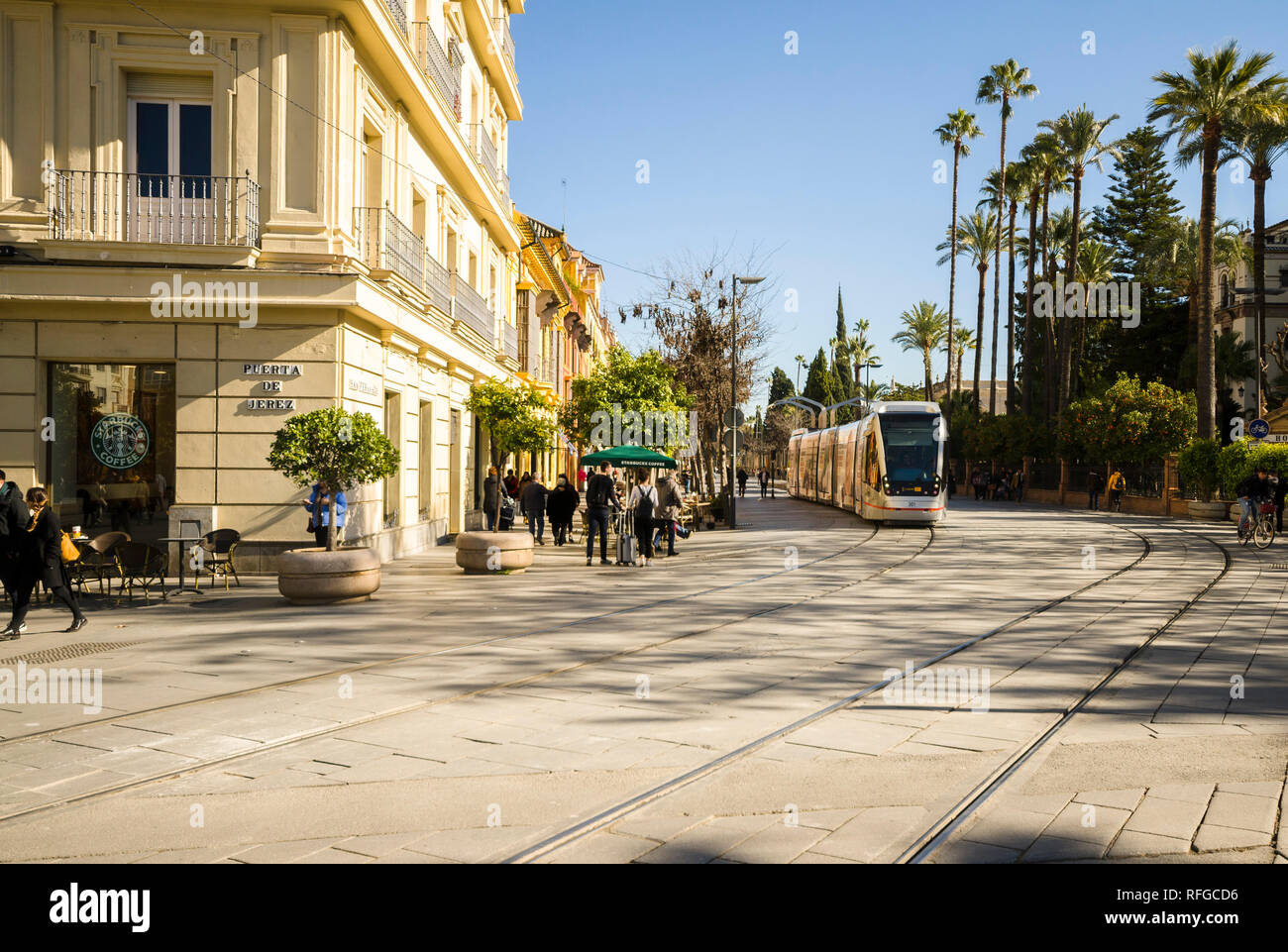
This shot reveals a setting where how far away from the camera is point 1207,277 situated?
3444 cm

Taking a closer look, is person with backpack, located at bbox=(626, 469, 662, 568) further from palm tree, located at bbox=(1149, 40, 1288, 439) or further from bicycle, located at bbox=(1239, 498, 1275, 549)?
palm tree, located at bbox=(1149, 40, 1288, 439)

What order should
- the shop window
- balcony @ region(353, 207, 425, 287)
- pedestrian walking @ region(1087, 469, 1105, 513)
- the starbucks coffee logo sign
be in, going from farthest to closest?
pedestrian walking @ region(1087, 469, 1105, 513), balcony @ region(353, 207, 425, 287), the starbucks coffee logo sign, the shop window

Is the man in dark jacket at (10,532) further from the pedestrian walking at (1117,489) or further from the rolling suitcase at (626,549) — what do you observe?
the pedestrian walking at (1117,489)

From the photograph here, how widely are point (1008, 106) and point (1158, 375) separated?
56.7ft

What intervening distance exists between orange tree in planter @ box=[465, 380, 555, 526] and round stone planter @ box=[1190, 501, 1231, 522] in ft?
73.4

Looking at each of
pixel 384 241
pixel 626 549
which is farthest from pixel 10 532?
pixel 626 549

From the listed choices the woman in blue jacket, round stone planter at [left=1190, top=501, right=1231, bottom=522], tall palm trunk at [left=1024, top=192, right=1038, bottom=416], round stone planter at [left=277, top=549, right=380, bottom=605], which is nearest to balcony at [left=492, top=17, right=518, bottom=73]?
the woman in blue jacket

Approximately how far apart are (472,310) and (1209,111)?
79.6ft

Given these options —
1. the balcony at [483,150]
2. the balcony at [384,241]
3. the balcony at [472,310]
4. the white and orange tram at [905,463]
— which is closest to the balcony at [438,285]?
the balcony at [472,310]

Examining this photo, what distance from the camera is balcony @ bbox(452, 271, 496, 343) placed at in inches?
1001

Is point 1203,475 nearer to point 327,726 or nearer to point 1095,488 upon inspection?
point 1095,488
